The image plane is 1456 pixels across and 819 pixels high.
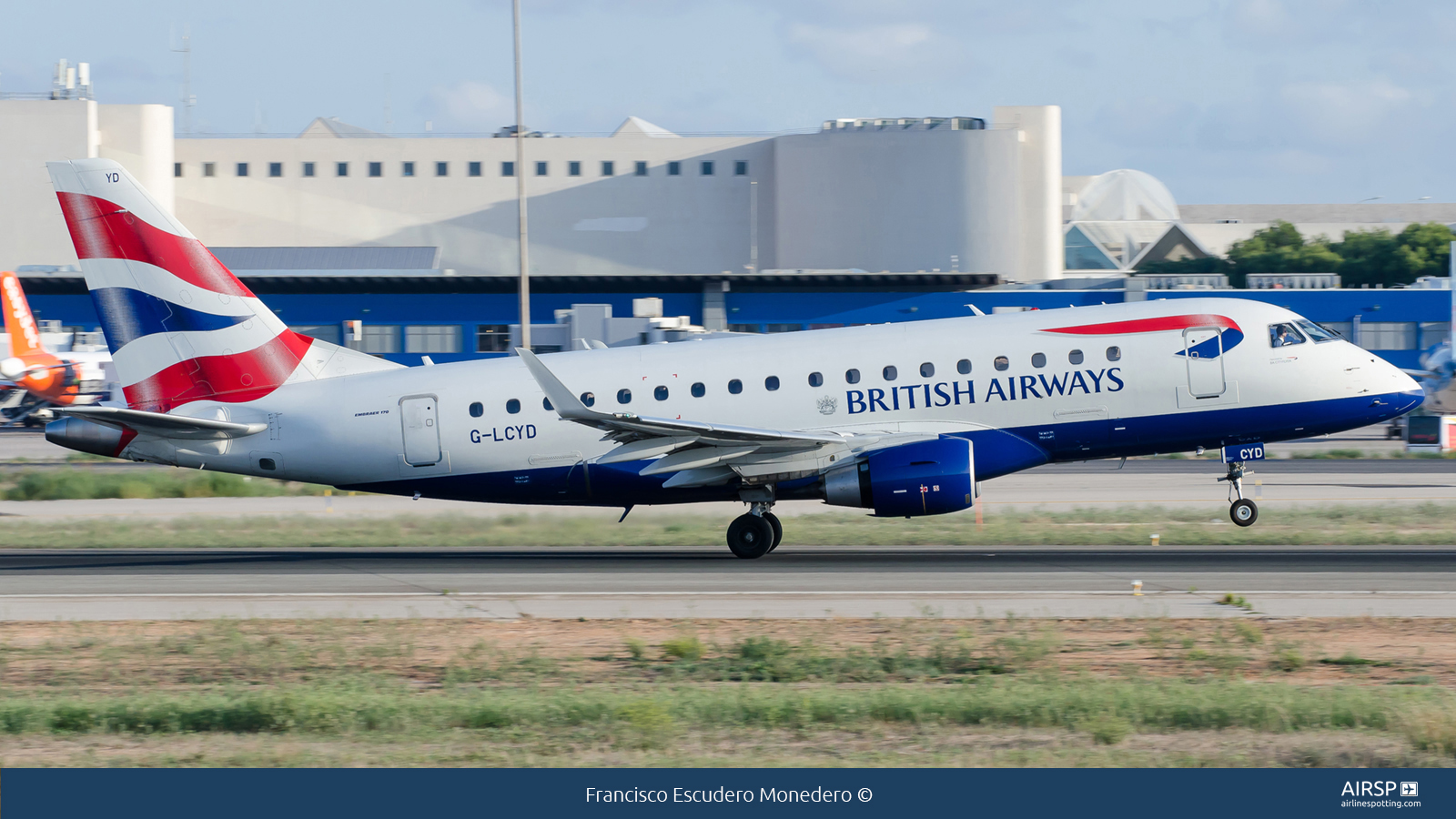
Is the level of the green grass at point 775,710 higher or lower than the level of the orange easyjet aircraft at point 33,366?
lower

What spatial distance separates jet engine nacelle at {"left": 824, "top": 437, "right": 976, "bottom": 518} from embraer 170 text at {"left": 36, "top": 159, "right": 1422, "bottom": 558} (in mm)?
34

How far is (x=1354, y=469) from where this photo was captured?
44781mm

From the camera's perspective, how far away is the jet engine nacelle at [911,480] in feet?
74.5

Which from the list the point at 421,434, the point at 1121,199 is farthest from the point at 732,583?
the point at 1121,199

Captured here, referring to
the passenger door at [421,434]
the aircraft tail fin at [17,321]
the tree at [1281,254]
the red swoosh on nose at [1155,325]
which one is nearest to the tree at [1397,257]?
the tree at [1281,254]

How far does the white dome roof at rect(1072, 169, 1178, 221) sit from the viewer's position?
159500 millimetres

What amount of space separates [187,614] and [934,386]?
41.4ft

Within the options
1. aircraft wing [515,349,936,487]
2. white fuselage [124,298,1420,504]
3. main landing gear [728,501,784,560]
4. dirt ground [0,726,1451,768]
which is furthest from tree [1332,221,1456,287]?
dirt ground [0,726,1451,768]

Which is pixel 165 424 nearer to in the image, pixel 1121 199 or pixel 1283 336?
pixel 1283 336

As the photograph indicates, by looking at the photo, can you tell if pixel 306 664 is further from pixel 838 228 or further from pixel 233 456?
pixel 838 228

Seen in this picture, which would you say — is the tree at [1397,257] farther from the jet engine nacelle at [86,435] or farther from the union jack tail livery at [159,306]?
the jet engine nacelle at [86,435]

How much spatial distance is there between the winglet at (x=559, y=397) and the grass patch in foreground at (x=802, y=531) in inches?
220

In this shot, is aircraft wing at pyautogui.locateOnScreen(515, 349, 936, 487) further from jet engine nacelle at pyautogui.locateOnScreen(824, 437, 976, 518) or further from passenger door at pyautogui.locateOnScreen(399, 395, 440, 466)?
passenger door at pyautogui.locateOnScreen(399, 395, 440, 466)

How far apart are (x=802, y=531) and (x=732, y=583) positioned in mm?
7987
